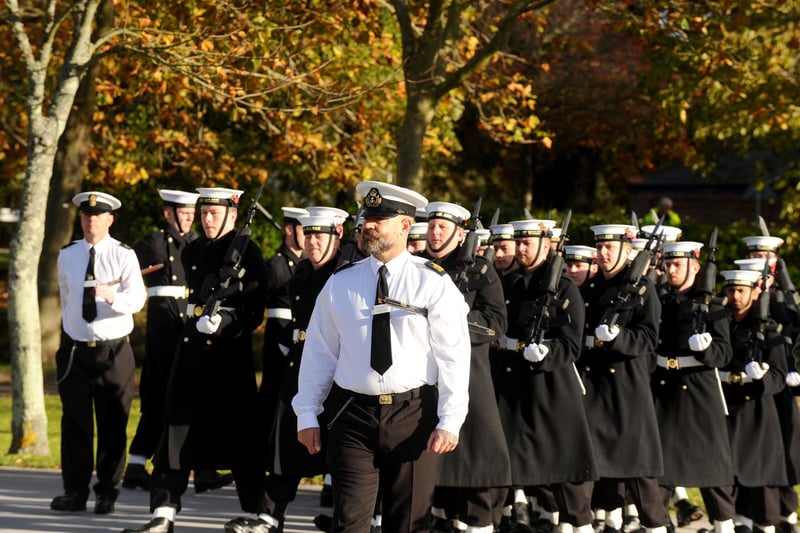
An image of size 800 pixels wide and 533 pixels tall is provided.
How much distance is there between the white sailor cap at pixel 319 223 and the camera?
31.6 ft

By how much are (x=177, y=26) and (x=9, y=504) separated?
734cm

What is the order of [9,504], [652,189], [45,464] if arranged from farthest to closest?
[652,189] → [45,464] → [9,504]

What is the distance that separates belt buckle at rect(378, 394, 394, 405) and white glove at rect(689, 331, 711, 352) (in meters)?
3.55

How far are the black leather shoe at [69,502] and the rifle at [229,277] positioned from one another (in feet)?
6.39

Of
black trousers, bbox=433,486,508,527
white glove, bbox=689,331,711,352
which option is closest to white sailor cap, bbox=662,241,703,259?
white glove, bbox=689,331,711,352

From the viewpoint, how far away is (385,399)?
6.84 m

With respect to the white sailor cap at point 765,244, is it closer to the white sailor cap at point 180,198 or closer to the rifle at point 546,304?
the rifle at point 546,304

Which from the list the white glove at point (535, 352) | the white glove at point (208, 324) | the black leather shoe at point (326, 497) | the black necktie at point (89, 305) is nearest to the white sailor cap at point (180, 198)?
the black necktie at point (89, 305)

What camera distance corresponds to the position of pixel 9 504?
35.4ft

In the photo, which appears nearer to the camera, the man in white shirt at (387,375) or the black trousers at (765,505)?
the man in white shirt at (387,375)

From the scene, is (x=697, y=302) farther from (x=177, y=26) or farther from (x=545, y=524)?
(x=177, y=26)

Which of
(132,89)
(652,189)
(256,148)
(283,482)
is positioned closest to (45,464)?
(283,482)

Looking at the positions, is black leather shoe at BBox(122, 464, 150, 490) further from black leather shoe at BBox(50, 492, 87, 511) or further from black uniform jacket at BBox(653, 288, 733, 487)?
black uniform jacket at BBox(653, 288, 733, 487)

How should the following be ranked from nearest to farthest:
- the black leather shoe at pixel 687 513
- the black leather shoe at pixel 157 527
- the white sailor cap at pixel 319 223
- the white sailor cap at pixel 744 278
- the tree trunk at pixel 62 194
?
the black leather shoe at pixel 157 527 < the white sailor cap at pixel 319 223 < the white sailor cap at pixel 744 278 < the black leather shoe at pixel 687 513 < the tree trunk at pixel 62 194
